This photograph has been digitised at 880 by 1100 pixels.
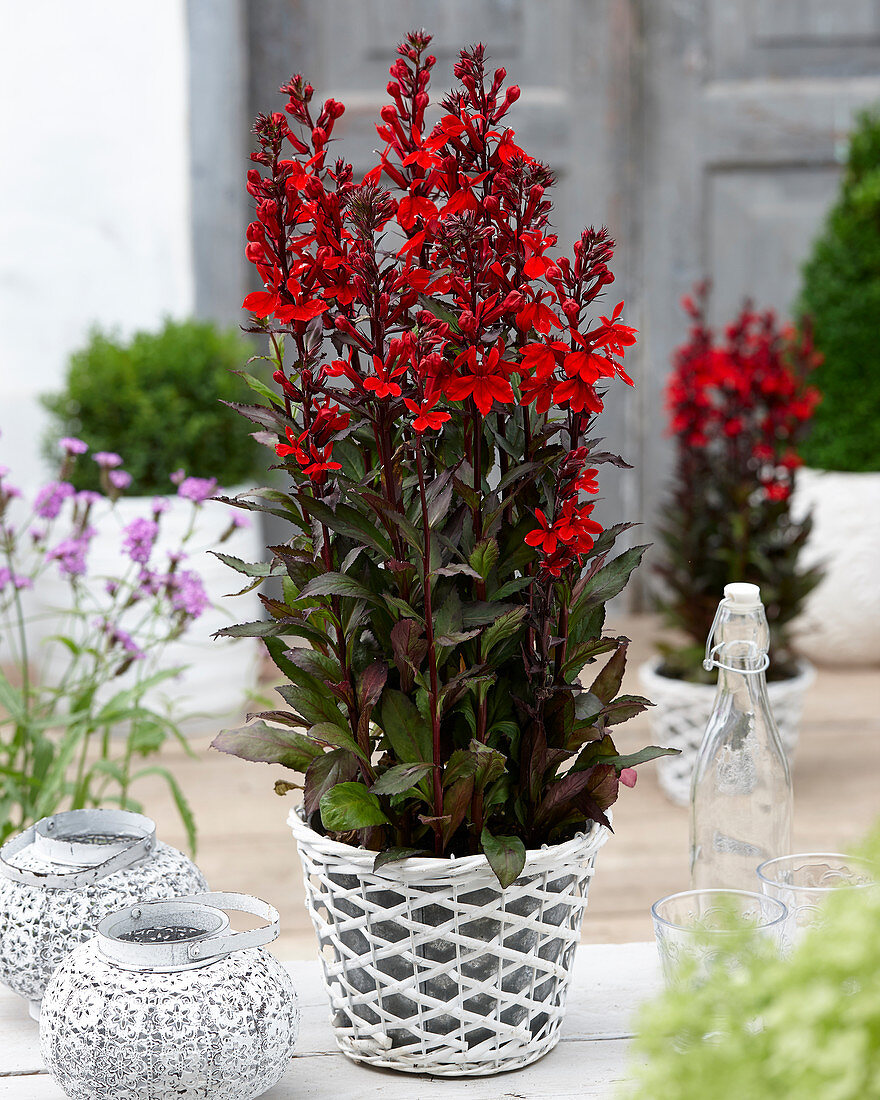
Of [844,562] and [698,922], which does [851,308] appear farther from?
[698,922]

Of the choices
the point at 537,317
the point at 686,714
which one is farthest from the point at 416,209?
the point at 686,714

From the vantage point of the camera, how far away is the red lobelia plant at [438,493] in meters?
0.67

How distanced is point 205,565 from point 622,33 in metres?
1.94

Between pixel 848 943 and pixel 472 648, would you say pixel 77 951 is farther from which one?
pixel 848 943

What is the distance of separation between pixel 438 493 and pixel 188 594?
0.72 meters

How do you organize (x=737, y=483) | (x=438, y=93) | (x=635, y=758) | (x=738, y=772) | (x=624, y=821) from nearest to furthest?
(x=635, y=758)
(x=738, y=772)
(x=624, y=821)
(x=737, y=483)
(x=438, y=93)

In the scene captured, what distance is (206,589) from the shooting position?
267 centimetres

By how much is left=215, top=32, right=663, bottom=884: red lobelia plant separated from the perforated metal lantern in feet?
0.39

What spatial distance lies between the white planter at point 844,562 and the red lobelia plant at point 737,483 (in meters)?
0.66

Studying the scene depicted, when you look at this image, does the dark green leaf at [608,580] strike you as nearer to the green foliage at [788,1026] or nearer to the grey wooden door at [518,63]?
the green foliage at [788,1026]

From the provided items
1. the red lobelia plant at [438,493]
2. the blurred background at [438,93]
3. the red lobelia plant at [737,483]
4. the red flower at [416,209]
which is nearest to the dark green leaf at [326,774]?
the red lobelia plant at [438,493]

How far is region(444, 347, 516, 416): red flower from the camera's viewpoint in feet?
2.19

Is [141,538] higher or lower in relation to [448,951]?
higher

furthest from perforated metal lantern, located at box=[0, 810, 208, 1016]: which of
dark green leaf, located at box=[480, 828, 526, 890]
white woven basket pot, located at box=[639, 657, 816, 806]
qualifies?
white woven basket pot, located at box=[639, 657, 816, 806]
